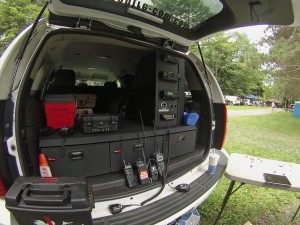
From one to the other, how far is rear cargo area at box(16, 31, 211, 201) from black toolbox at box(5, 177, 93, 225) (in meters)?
0.46

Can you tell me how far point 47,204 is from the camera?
1.04m

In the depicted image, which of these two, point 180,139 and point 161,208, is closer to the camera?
point 161,208

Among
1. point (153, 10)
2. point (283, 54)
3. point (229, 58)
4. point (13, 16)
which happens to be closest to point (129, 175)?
point (153, 10)

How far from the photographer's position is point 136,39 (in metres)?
1.87

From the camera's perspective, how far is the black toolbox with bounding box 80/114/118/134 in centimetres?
199

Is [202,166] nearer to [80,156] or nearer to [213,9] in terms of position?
[80,156]

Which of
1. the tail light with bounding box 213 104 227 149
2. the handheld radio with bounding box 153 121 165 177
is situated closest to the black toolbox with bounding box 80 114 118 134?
the handheld radio with bounding box 153 121 165 177

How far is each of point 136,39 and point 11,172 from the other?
1309 mm

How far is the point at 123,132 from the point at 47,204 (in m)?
1.10

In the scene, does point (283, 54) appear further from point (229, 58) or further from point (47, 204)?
point (229, 58)

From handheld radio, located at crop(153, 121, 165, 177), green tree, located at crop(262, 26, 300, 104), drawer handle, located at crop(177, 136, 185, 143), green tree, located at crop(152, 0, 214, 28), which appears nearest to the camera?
green tree, located at crop(152, 0, 214, 28)

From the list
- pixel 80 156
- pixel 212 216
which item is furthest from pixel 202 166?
pixel 80 156

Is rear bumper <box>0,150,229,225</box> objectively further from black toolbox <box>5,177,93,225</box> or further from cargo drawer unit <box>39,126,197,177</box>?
cargo drawer unit <box>39,126,197,177</box>

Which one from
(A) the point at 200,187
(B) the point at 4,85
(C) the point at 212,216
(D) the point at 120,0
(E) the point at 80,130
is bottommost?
(C) the point at 212,216
